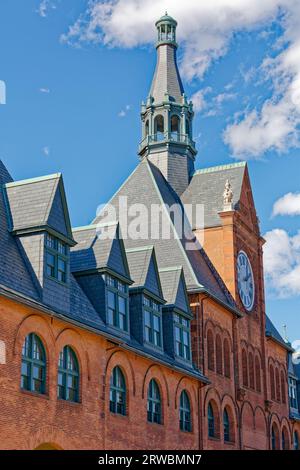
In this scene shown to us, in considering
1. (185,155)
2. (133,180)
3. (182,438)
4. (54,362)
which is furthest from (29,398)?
(185,155)

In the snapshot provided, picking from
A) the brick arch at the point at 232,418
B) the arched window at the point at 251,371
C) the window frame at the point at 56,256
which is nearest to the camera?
the window frame at the point at 56,256

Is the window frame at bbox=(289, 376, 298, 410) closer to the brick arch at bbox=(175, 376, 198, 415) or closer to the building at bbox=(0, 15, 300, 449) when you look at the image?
the building at bbox=(0, 15, 300, 449)

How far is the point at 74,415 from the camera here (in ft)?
92.1

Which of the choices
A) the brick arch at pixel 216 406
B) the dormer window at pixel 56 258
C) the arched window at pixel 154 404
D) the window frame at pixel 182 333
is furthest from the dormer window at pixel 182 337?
the dormer window at pixel 56 258

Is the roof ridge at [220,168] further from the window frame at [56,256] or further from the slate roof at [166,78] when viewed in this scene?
the window frame at [56,256]

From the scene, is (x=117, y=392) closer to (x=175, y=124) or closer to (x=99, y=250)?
(x=99, y=250)

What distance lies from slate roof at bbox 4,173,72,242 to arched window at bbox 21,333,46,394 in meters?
4.11

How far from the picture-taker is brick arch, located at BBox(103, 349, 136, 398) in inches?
1209

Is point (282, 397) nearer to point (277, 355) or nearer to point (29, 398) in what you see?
point (277, 355)

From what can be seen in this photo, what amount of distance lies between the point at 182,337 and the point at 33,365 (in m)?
13.3

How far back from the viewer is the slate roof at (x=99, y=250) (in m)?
32.6

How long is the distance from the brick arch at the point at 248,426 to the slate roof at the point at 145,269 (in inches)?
476

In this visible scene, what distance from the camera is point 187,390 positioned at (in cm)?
3791
